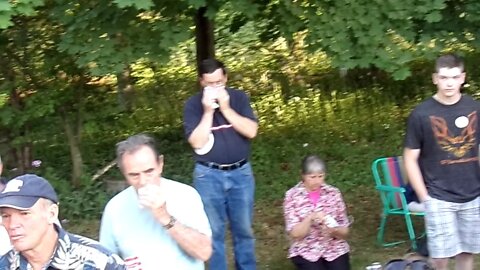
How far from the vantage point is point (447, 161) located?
455 centimetres

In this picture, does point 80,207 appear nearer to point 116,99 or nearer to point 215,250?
point 116,99

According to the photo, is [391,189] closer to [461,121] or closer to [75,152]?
[461,121]

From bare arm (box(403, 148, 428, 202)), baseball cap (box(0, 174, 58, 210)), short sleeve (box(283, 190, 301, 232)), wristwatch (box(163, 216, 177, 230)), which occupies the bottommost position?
short sleeve (box(283, 190, 301, 232))

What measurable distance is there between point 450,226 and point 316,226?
2.83 feet

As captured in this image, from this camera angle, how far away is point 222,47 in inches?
427

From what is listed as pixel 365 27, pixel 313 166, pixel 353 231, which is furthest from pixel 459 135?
pixel 353 231

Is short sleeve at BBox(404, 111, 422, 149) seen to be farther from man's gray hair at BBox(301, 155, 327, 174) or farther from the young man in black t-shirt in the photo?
man's gray hair at BBox(301, 155, 327, 174)

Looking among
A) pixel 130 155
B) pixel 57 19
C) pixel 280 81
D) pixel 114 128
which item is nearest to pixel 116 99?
pixel 114 128

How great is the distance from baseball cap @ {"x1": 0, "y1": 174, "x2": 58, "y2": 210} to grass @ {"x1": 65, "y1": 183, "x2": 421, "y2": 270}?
3452mm

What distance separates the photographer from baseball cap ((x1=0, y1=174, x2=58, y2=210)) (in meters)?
2.59

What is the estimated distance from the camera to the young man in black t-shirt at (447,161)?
177 inches

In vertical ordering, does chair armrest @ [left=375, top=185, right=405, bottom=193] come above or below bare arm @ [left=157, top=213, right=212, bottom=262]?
below

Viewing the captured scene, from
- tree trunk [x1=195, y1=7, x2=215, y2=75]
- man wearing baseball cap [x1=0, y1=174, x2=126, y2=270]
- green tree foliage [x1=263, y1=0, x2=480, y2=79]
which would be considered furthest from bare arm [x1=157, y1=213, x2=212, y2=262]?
tree trunk [x1=195, y1=7, x2=215, y2=75]

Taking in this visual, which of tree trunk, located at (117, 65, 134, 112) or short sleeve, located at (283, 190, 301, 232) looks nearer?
short sleeve, located at (283, 190, 301, 232)
